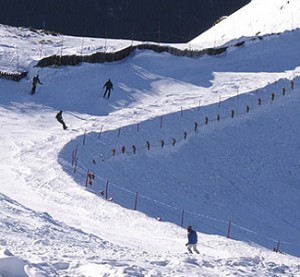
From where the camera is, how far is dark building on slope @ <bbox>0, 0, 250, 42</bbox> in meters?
89.5

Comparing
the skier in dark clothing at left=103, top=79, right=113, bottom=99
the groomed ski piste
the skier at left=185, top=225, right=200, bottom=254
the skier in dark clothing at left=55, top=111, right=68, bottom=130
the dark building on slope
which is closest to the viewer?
the groomed ski piste

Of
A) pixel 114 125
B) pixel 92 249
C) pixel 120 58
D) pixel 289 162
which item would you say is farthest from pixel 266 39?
pixel 92 249

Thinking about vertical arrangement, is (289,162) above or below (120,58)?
below

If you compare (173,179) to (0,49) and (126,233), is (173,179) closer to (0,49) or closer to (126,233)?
(126,233)

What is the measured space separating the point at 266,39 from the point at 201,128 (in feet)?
50.1

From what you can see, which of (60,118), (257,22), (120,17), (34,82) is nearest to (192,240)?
(60,118)

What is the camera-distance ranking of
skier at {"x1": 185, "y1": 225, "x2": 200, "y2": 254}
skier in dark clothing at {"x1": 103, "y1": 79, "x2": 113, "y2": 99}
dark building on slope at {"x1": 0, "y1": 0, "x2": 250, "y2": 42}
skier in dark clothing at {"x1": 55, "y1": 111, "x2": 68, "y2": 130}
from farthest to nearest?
dark building on slope at {"x1": 0, "y1": 0, "x2": 250, "y2": 42}
skier in dark clothing at {"x1": 103, "y1": 79, "x2": 113, "y2": 99}
skier in dark clothing at {"x1": 55, "y1": 111, "x2": 68, "y2": 130}
skier at {"x1": 185, "y1": 225, "x2": 200, "y2": 254}

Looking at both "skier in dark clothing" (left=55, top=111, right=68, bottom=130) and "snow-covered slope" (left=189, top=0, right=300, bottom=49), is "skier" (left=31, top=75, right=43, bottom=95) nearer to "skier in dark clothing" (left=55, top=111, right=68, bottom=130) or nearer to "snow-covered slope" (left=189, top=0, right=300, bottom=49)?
"skier in dark clothing" (left=55, top=111, right=68, bottom=130)

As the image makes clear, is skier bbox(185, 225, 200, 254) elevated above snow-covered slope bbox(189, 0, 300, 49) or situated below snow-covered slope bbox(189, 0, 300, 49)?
below

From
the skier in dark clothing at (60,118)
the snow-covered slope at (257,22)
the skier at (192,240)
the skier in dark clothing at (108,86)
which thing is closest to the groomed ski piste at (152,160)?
the skier in dark clothing at (60,118)

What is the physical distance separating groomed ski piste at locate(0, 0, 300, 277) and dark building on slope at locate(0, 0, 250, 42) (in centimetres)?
3835

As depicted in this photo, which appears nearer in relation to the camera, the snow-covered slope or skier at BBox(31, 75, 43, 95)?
skier at BBox(31, 75, 43, 95)

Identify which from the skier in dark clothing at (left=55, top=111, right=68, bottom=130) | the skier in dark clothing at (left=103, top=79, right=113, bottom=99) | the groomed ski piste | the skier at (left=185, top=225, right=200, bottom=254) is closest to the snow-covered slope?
the groomed ski piste

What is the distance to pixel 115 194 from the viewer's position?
2881cm
